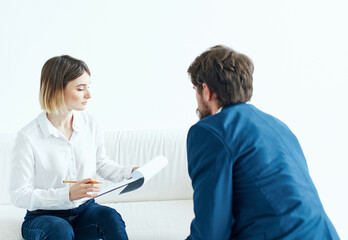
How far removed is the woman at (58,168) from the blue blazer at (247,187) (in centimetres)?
59

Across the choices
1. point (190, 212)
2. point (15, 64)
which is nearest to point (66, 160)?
point (190, 212)

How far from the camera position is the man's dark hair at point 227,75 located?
4.05 ft

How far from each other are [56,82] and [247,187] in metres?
0.96

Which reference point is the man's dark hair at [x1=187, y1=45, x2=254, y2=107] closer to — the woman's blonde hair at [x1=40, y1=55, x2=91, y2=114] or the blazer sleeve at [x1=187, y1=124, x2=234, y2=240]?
the blazer sleeve at [x1=187, y1=124, x2=234, y2=240]

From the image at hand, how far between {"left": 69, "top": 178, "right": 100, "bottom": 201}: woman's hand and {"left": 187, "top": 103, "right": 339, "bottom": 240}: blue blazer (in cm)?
50

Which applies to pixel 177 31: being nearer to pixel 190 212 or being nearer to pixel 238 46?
pixel 238 46

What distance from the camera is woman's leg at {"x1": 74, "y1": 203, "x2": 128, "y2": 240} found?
1577mm

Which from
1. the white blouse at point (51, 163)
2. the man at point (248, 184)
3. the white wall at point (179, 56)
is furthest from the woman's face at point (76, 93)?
the white wall at point (179, 56)

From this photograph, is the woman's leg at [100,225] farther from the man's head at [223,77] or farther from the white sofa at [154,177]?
the man's head at [223,77]

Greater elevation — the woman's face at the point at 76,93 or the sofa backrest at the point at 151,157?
the woman's face at the point at 76,93

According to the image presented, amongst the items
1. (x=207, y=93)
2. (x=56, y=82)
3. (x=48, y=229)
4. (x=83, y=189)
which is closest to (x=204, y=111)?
(x=207, y=93)

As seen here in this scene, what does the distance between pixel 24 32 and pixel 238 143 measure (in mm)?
2016

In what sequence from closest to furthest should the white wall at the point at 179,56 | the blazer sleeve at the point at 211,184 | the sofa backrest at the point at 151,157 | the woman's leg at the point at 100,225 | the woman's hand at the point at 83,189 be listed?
the blazer sleeve at the point at 211,184 < the woman's hand at the point at 83,189 < the woman's leg at the point at 100,225 < the sofa backrest at the point at 151,157 < the white wall at the point at 179,56

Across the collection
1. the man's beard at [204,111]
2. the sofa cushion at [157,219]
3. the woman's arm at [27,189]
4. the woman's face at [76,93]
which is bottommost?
the sofa cushion at [157,219]
